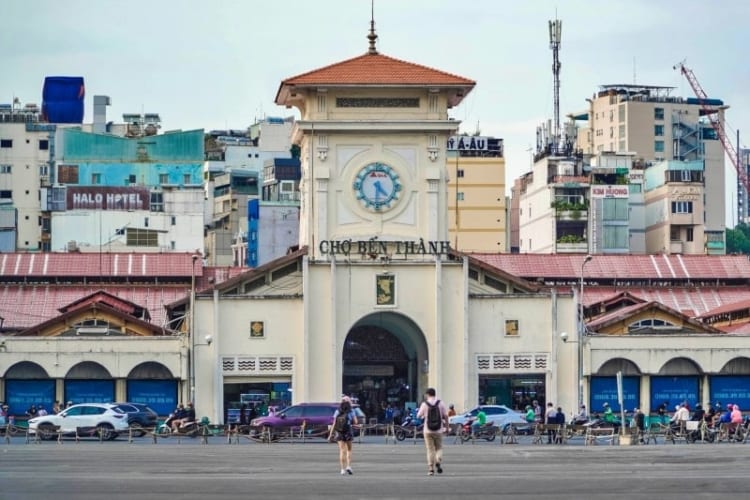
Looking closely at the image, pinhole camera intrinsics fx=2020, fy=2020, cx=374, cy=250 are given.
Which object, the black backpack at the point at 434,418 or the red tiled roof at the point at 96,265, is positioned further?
the red tiled roof at the point at 96,265

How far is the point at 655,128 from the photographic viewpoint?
191500 millimetres

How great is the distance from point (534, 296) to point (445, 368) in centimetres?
522

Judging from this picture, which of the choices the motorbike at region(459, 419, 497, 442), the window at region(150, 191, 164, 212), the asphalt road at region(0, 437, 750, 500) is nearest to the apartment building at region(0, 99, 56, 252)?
the window at region(150, 191, 164, 212)

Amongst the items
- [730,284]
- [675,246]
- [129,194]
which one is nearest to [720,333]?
[730,284]

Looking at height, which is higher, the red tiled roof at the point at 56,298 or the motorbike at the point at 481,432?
the red tiled roof at the point at 56,298

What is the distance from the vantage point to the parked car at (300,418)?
7425 cm

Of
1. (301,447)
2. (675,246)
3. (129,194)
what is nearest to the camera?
(301,447)

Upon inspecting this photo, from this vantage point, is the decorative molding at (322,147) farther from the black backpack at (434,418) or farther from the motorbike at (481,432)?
the black backpack at (434,418)

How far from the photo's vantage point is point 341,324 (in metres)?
85.4

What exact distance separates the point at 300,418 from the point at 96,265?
30.9 metres

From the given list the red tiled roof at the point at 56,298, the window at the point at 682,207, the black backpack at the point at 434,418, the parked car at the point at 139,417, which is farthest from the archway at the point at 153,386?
the window at the point at 682,207

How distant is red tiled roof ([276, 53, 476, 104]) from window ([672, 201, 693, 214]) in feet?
274

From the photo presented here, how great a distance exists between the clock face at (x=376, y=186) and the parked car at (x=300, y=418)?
13.8 metres

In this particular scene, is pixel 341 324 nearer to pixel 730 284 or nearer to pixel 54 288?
pixel 54 288
